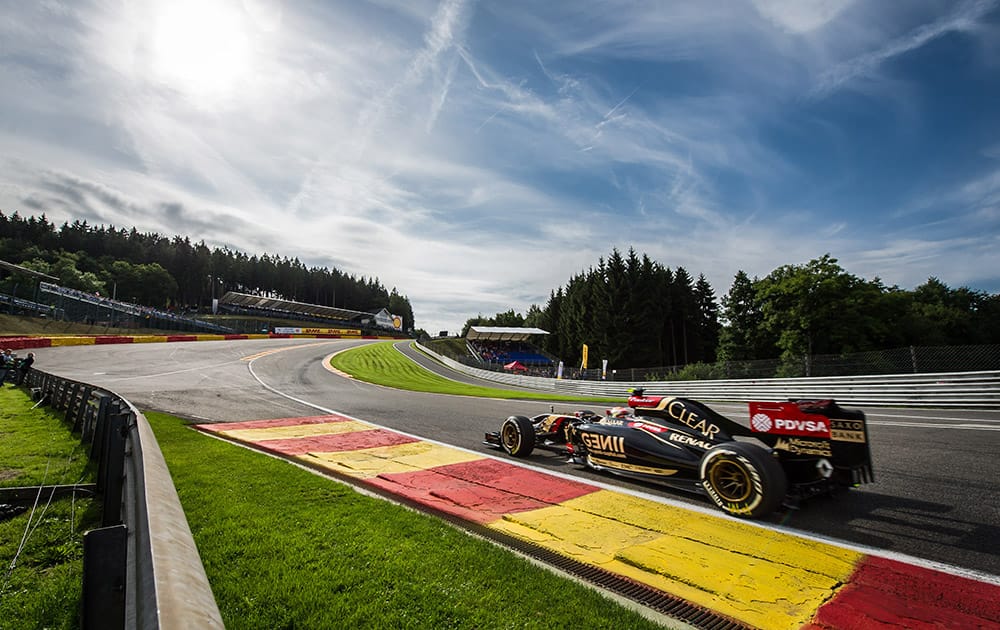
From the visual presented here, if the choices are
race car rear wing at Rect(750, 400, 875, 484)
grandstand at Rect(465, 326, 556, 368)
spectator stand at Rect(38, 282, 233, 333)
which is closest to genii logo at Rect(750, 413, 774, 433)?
race car rear wing at Rect(750, 400, 875, 484)

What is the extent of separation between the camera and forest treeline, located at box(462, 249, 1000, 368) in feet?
133

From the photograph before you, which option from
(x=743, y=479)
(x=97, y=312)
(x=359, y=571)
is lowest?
(x=359, y=571)

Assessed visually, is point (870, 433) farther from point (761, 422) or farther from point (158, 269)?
point (158, 269)

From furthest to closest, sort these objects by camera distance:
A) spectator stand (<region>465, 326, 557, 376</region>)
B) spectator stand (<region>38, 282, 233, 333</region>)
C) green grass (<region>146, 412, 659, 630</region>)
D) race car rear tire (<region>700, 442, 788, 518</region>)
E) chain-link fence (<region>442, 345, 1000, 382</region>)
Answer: spectator stand (<region>465, 326, 557, 376</region>) → spectator stand (<region>38, 282, 233, 333</region>) → chain-link fence (<region>442, 345, 1000, 382</region>) → race car rear tire (<region>700, 442, 788, 518</region>) → green grass (<region>146, 412, 659, 630</region>)

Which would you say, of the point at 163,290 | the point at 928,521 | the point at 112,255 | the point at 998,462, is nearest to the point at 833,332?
the point at 998,462

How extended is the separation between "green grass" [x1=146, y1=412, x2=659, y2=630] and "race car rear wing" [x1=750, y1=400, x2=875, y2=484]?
134 inches

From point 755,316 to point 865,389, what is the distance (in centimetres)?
3246

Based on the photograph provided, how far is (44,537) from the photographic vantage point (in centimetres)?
418

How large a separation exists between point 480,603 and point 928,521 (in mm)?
4637

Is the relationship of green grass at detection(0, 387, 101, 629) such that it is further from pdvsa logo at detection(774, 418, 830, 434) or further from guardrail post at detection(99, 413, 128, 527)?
pdvsa logo at detection(774, 418, 830, 434)

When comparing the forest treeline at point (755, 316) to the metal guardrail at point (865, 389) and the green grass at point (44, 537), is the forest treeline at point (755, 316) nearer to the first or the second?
the metal guardrail at point (865, 389)

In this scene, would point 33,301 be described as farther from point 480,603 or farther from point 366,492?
point 480,603

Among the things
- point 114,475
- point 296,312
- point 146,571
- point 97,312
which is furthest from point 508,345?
point 146,571

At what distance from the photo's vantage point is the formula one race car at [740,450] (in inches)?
193
